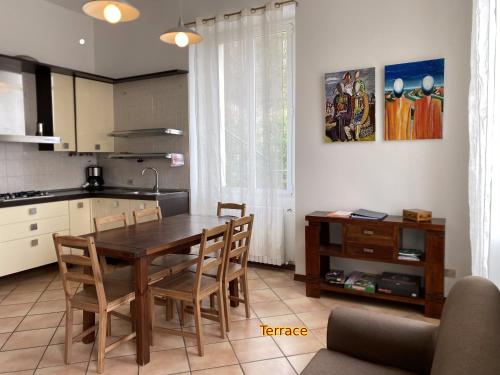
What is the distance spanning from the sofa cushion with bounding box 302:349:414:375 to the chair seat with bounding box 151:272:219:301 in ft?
3.41

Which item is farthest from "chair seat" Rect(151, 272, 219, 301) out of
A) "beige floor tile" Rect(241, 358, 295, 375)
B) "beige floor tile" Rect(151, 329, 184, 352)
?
"beige floor tile" Rect(241, 358, 295, 375)

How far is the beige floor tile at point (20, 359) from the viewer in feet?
7.77

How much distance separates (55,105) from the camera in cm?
455

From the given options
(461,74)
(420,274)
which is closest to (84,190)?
(420,274)

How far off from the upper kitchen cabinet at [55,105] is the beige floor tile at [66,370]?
9.68ft

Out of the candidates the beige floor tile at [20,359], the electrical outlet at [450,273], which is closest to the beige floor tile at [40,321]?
the beige floor tile at [20,359]

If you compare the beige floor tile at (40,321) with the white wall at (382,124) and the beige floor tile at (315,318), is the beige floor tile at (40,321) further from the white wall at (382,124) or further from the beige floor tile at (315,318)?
the white wall at (382,124)

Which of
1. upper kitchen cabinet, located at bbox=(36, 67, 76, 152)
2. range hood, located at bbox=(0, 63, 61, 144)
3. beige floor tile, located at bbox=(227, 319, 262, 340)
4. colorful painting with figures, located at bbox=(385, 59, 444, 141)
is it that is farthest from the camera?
upper kitchen cabinet, located at bbox=(36, 67, 76, 152)

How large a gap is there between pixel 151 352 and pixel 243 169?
7.60 feet

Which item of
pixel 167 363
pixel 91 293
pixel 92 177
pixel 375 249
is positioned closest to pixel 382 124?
pixel 375 249

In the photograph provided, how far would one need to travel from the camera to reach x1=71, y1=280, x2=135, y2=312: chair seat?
90.5 inches

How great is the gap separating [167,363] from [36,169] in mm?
3411

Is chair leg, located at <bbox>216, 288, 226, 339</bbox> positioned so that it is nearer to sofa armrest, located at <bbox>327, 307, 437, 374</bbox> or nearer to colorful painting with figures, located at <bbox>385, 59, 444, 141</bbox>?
sofa armrest, located at <bbox>327, 307, 437, 374</bbox>

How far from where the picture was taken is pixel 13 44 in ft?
14.6
